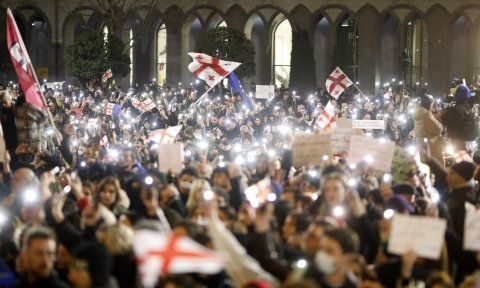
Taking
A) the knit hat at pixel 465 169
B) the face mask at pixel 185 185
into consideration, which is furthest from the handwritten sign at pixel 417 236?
the face mask at pixel 185 185

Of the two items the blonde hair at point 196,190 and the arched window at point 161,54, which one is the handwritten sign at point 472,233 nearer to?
the blonde hair at point 196,190

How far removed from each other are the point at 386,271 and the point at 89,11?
33961 millimetres

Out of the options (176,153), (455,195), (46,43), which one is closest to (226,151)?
(176,153)

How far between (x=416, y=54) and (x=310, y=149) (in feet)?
83.0

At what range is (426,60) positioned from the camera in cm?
3628

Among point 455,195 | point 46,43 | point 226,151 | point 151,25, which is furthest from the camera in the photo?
point 46,43

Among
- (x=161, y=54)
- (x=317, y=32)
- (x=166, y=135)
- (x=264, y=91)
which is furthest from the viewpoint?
(x=161, y=54)

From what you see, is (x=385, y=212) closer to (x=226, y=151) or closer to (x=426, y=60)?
(x=226, y=151)

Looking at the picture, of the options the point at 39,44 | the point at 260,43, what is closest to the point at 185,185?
the point at 260,43

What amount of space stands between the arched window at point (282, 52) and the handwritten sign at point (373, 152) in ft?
86.9

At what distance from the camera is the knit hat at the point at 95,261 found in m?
6.53

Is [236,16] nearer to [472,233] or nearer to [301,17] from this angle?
[301,17]

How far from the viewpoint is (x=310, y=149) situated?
1233cm

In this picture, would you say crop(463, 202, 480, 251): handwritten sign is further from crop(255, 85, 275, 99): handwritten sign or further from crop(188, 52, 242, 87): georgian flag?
crop(255, 85, 275, 99): handwritten sign
